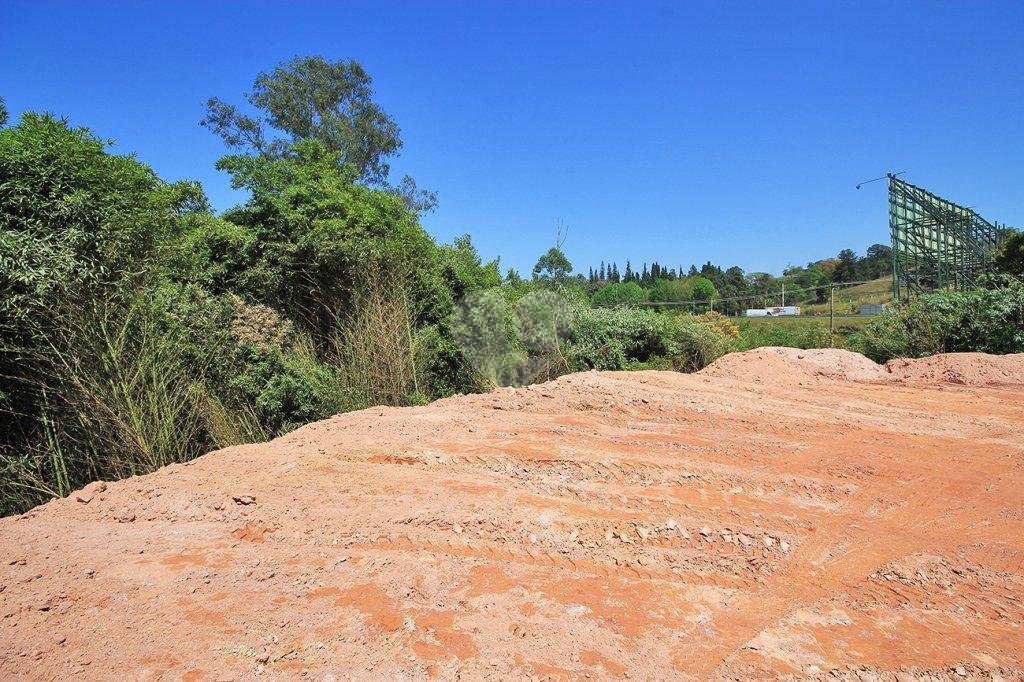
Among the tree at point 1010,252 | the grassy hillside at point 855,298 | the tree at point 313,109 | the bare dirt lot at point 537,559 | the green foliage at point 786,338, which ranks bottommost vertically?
the bare dirt lot at point 537,559

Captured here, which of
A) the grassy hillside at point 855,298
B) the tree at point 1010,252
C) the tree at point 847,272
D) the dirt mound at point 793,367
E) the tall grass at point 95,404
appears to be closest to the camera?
the tall grass at point 95,404

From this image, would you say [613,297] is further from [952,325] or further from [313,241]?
[313,241]

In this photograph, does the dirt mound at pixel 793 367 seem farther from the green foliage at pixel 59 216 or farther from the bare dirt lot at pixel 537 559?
the green foliage at pixel 59 216

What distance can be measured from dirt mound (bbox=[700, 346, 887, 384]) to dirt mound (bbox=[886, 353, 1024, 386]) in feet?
1.43

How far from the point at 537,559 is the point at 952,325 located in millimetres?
11127

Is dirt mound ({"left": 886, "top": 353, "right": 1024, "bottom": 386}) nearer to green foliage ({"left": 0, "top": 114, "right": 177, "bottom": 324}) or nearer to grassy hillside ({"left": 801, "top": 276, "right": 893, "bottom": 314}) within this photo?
grassy hillside ({"left": 801, "top": 276, "right": 893, "bottom": 314})

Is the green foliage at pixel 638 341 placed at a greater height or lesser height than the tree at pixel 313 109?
lesser

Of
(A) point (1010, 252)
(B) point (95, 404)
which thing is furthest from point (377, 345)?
(A) point (1010, 252)

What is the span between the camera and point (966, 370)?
8.96 m

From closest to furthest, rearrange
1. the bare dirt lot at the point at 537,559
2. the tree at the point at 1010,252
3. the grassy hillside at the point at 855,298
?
the bare dirt lot at the point at 537,559, the tree at the point at 1010,252, the grassy hillside at the point at 855,298

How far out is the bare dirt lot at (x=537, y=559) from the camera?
253 cm

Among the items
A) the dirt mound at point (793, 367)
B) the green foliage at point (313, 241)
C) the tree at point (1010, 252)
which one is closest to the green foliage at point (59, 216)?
the green foliage at point (313, 241)

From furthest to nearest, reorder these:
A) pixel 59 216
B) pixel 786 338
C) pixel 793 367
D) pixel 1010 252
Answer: pixel 1010 252 → pixel 786 338 → pixel 793 367 → pixel 59 216

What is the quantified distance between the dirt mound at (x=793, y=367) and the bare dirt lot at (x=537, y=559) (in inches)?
127
